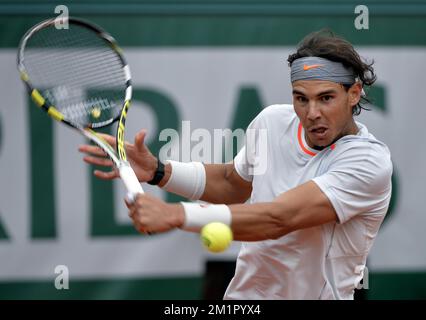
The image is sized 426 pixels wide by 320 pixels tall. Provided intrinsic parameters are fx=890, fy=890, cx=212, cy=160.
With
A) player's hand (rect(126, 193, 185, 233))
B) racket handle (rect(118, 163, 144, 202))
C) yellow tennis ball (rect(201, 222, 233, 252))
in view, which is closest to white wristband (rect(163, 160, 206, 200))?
racket handle (rect(118, 163, 144, 202))

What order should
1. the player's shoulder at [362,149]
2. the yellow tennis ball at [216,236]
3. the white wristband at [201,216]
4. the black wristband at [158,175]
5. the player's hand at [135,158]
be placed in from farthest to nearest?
the black wristband at [158,175] < the player's hand at [135,158] < the player's shoulder at [362,149] < the white wristband at [201,216] < the yellow tennis ball at [216,236]

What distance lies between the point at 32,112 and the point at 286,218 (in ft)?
7.46

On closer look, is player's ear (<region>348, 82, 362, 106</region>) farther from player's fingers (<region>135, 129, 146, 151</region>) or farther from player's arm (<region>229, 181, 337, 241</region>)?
player's fingers (<region>135, 129, 146, 151</region>)

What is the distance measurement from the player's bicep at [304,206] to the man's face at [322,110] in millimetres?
230

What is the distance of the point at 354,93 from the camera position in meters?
3.37

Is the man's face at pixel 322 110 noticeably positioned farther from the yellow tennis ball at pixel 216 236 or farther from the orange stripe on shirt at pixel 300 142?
the yellow tennis ball at pixel 216 236

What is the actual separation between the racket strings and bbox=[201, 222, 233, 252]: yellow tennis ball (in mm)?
940

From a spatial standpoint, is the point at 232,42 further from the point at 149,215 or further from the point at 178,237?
the point at 149,215

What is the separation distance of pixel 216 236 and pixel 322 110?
2.29 feet

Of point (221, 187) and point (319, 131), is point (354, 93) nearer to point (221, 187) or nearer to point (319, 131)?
point (319, 131)

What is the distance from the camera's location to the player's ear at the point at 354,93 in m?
3.35

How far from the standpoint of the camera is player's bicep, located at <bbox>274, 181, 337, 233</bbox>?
121 inches

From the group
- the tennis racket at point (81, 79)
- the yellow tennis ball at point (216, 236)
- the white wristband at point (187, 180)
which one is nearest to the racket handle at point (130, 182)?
the tennis racket at point (81, 79)

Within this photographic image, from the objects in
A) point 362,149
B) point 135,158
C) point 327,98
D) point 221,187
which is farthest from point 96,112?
point 362,149
